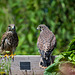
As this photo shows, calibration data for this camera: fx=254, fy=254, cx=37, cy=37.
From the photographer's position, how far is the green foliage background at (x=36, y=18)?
19.2 feet

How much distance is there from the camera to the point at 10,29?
12.8 feet

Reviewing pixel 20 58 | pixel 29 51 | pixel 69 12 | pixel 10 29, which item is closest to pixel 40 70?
pixel 20 58

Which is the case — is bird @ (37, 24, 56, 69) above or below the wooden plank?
above

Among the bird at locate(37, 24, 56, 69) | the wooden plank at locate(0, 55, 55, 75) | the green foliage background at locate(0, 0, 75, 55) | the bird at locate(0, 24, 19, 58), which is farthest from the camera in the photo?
the green foliage background at locate(0, 0, 75, 55)

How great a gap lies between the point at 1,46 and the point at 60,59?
1127 millimetres

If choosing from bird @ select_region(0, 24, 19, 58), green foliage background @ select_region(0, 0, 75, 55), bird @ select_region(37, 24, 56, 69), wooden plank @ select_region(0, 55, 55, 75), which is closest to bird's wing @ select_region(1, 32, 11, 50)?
bird @ select_region(0, 24, 19, 58)

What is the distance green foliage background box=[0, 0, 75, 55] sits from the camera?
5844mm

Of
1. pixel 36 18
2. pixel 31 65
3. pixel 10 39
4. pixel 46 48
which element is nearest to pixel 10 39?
pixel 10 39

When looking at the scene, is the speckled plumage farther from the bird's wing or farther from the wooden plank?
the wooden plank

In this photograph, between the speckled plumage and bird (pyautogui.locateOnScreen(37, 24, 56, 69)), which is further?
the speckled plumage

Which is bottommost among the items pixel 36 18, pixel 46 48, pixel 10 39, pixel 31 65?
pixel 31 65

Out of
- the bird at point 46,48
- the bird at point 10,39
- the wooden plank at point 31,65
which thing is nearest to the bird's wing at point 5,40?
the bird at point 10,39

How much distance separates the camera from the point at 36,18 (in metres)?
5.95

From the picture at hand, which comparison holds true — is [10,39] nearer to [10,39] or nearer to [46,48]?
[10,39]
